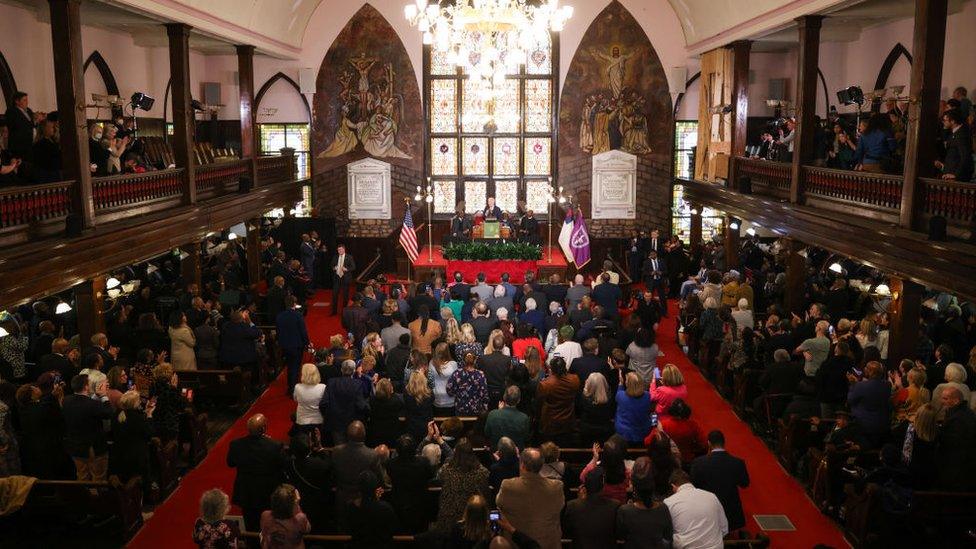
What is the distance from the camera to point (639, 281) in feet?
76.4

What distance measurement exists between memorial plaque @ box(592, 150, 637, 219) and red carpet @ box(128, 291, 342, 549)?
480 inches

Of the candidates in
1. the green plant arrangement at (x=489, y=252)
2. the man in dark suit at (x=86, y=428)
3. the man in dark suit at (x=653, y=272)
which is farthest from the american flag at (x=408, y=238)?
the man in dark suit at (x=86, y=428)

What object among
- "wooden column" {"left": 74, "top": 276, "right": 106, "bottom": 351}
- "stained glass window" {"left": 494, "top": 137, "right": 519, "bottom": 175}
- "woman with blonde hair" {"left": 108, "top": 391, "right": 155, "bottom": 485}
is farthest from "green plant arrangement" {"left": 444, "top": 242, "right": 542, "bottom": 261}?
"woman with blonde hair" {"left": 108, "top": 391, "right": 155, "bottom": 485}

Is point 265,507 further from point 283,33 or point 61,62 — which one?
point 283,33

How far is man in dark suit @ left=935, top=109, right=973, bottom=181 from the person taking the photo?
35.6 feet

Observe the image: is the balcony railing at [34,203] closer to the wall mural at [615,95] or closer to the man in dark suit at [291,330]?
the man in dark suit at [291,330]

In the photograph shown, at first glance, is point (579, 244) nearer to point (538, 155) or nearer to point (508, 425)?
point (538, 155)

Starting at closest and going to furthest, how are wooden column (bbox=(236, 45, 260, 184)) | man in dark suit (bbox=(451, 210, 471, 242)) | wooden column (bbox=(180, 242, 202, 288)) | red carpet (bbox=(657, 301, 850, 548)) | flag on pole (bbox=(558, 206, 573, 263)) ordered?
red carpet (bbox=(657, 301, 850, 548)) → wooden column (bbox=(180, 242, 202, 288)) → wooden column (bbox=(236, 45, 260, 184)) → flag on pole (bbox=(558, 206, 573, 263)) → man in dark suit (bbox=(451, 210, 471, 242))

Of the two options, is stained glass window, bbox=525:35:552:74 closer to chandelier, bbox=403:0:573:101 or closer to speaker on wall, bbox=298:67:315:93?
speaker on wall, bbox=298:67:315:93

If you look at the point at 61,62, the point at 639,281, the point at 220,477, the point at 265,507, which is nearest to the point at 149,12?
the point at 61,62

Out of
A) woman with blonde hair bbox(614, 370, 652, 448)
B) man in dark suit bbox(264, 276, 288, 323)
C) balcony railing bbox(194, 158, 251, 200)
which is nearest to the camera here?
woman with blonde hair bbox(614, 370, 652, 448)

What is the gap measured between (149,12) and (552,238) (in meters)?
13.4

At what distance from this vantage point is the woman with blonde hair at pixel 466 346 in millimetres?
11288

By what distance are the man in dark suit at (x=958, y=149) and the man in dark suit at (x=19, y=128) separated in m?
11.9
